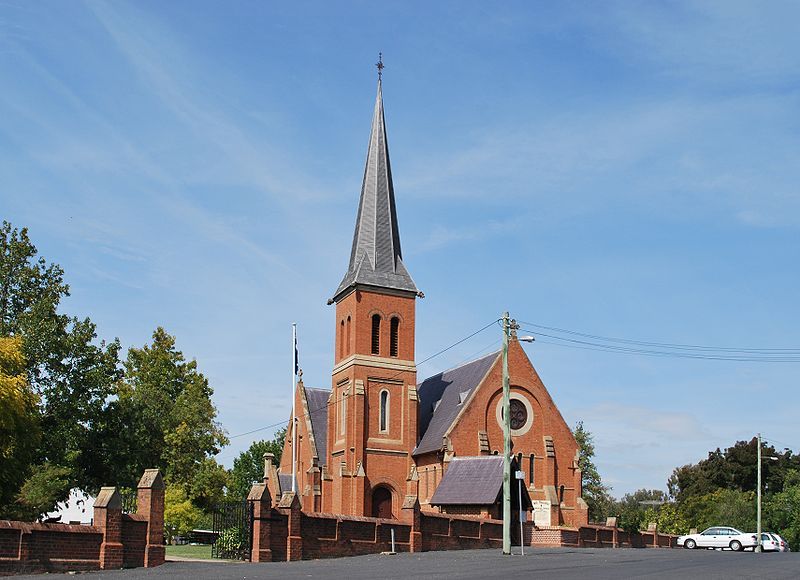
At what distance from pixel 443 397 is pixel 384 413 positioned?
5328 mm

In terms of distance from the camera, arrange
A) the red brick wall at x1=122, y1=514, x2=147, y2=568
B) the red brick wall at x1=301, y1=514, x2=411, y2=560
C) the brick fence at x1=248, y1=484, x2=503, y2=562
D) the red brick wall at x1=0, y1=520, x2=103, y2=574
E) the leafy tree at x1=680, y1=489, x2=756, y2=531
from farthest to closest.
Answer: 1. the leafy tree at x1=680, y1=489, x2=756, y2=531
2. the red brick wall at x1=301, y1=514, x2=411, y2=560
3. the brick fence at x1=248, y1=484, x2=503, y2=562
4. the red brick wall at x1=122, y1=514, x2=147, y2=568
5. the red brick wall at x1=0, y1=520, x2=103, y2=574

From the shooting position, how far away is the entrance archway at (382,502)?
5525 centimetres

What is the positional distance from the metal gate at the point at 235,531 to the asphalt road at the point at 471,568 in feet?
6.54

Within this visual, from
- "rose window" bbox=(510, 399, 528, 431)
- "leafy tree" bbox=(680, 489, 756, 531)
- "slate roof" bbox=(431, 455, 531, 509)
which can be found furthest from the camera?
"leafy tree" bbox=(680, 489, 756, 531)

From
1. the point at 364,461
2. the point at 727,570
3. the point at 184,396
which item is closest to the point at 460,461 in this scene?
the point at 364,461

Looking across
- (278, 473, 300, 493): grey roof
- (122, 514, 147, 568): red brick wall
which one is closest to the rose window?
Answer: (278, 473, 300, 493): grey roof

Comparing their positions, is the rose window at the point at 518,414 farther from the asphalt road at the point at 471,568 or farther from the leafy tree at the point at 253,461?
the leafy tree at the point at 253,461

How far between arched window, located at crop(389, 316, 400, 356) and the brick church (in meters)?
0.06

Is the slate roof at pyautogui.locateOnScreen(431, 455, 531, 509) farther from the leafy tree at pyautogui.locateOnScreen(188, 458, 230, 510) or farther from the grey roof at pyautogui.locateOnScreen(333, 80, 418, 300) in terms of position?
the leafy tree at pyautogui.locateOnScreen(188, 458, 230, 510)

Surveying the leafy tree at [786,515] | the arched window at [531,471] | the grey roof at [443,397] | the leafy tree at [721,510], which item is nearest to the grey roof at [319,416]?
the grey roof at [443,397]

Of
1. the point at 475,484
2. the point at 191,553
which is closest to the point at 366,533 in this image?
the point at 191,553

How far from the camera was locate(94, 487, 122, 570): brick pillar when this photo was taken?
25.4m

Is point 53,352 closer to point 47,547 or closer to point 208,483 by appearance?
point 208,483

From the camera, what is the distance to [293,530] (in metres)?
31.1
